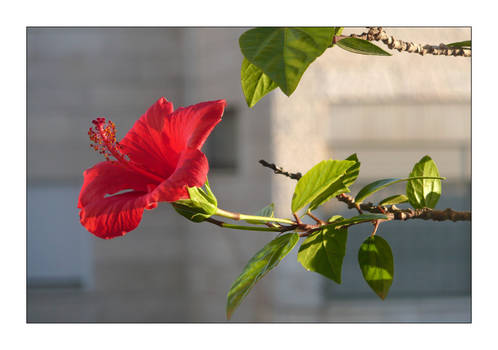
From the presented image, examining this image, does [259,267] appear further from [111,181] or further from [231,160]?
[231,160]

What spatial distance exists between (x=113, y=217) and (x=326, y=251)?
0.15m

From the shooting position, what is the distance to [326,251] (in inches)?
15.1

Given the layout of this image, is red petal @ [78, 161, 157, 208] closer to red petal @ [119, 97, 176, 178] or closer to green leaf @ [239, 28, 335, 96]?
red petal @ [119, 97, 176, 178]

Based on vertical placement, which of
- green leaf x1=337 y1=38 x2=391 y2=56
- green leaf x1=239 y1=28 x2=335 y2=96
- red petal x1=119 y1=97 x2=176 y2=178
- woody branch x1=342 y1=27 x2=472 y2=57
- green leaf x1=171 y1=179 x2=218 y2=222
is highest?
woody branch x1=342 y1=27 x2=472 y2=57

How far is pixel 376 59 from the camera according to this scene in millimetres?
2807

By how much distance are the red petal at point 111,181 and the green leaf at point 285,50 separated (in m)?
0.11

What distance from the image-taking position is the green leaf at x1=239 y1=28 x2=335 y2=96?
255 millimetres

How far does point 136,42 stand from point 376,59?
145cm

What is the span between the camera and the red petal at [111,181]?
0.34m

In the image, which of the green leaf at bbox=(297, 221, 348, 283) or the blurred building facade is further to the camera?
the blurred building facade

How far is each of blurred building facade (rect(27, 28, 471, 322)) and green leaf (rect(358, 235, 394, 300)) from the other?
7.05 feet

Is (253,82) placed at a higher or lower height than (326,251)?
higher

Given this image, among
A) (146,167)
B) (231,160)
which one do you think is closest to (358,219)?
(146,167)

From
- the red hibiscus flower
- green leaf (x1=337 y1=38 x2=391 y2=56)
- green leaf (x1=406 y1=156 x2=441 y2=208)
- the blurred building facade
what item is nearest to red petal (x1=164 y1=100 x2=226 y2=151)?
the red hibiscus flower
